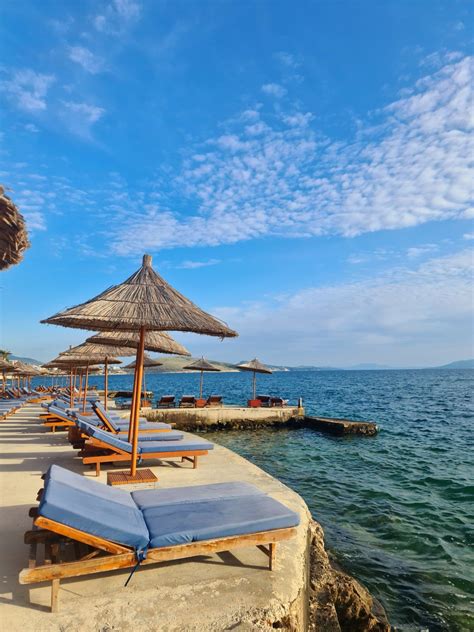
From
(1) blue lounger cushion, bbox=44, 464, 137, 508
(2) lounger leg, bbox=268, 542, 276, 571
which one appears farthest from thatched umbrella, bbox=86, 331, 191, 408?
(2) lounger leg, bbox=268, 542, 276, 571

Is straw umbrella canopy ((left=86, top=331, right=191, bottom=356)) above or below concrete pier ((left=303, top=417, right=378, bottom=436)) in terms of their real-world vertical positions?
above

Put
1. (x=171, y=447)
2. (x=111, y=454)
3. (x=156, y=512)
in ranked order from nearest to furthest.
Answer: (x=156, y=512) < (x=111, y=454) < (x=171, y=447)

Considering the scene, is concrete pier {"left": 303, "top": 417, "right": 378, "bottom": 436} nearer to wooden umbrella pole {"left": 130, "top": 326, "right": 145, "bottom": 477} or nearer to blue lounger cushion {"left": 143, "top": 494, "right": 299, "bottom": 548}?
wooden umbrella pole {"left": 130, "top": 326, "right": 145, "bottom": 477}

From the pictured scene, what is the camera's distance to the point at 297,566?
3.78m

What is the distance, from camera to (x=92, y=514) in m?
3.25

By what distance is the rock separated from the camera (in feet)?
12.6

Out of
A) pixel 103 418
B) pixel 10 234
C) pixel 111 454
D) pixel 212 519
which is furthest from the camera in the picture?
pixel 103 418

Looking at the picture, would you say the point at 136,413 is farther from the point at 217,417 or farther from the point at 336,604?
the point at 217,417

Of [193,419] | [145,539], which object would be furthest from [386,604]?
[193,419]

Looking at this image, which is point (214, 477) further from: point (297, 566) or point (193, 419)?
point (193, 419)

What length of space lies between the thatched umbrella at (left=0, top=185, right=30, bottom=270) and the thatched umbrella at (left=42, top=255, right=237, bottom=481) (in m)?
1.14

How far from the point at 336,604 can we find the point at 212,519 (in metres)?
2.05

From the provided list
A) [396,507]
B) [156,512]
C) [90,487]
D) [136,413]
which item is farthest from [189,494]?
[396,507]

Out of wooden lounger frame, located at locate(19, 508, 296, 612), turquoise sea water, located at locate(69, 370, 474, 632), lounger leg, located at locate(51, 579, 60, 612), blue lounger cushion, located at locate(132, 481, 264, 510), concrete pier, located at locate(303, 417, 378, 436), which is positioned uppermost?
blue lounger cushion, located at locate(132, 481, 264, 510)
